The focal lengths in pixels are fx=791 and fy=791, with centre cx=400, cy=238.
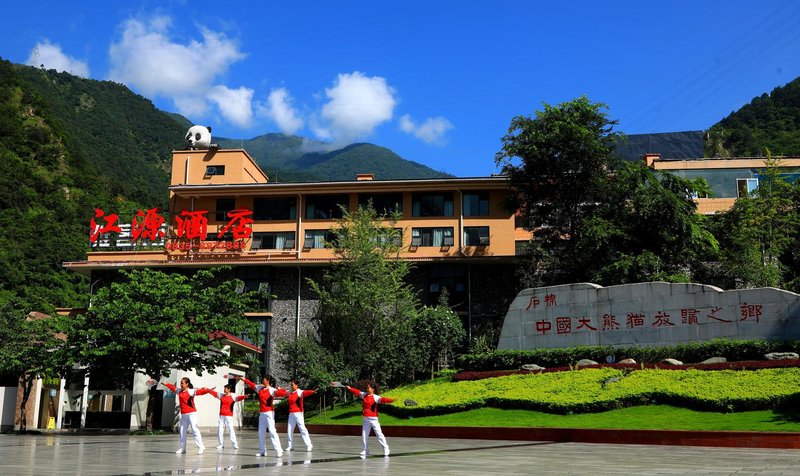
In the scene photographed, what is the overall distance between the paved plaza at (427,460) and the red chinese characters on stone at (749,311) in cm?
936

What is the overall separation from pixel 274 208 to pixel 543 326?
21.8 meters

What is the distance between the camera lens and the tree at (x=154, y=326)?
90.2 feet

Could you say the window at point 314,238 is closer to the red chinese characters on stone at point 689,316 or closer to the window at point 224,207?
the window at point 224,207

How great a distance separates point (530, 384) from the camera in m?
26.4

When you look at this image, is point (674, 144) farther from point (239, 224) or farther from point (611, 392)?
point (611, 392)

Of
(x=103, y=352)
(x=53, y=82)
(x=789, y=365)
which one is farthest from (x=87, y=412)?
(x=53, y=82)

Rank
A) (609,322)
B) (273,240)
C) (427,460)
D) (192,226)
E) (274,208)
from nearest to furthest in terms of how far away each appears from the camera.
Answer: (427,460) → (609,322) → (192,226) → (273,240) → (274,208)

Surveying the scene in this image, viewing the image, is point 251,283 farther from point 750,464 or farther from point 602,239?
point 750,464

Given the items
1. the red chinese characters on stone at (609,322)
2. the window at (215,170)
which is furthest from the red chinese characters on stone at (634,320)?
the window at (215,170)

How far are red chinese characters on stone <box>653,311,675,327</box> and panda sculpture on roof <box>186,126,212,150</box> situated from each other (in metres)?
32.6

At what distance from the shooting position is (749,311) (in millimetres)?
25484

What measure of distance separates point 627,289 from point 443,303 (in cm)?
1205

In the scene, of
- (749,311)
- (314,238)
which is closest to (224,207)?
(314,238)

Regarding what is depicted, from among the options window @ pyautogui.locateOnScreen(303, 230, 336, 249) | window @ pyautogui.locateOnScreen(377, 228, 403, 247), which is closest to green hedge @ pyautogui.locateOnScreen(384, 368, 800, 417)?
window @ pyautogui.locateOnScreen(377, 228, 403, 247)
